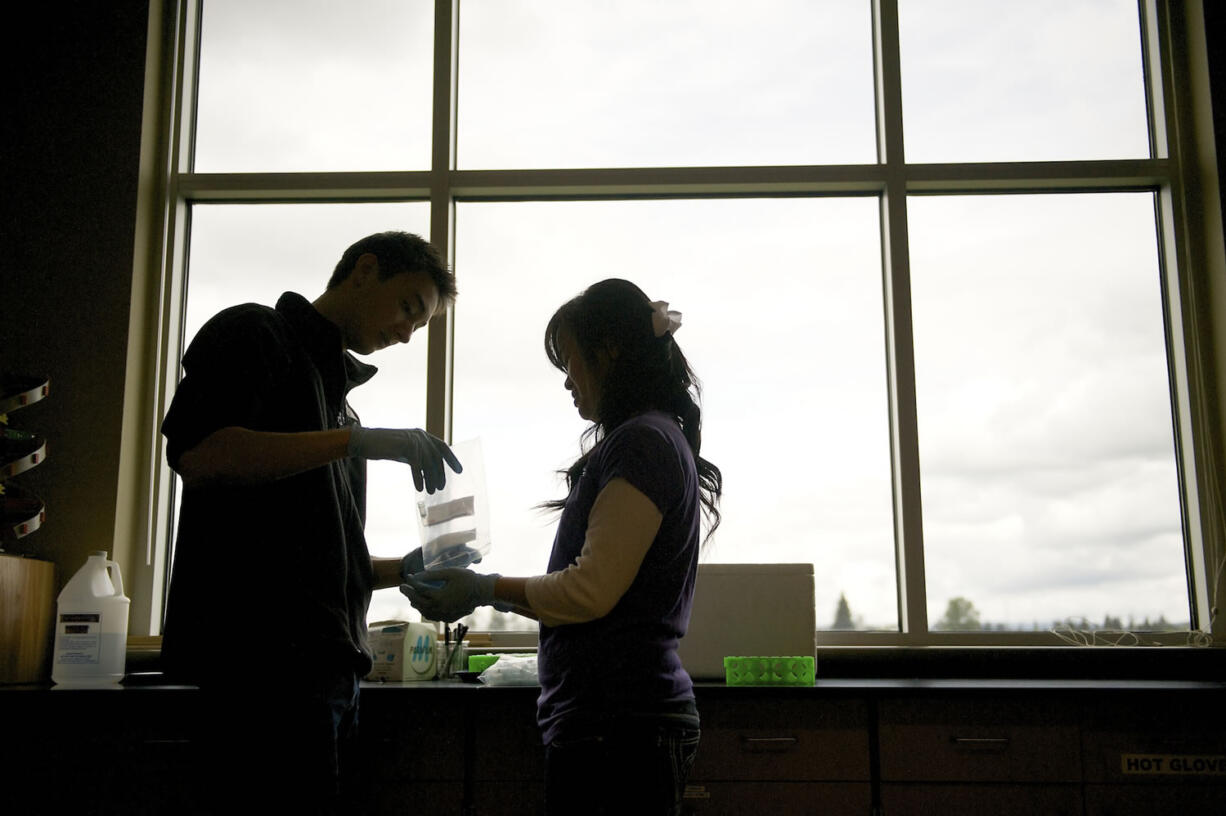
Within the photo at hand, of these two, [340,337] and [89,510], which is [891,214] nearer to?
[340,337]

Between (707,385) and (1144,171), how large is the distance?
145 cm

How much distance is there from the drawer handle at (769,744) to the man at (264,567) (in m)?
0.90

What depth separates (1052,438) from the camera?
3.01 meters

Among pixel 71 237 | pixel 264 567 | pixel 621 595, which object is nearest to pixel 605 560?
pixel 621 595

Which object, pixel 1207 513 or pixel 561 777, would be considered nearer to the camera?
pixel 561 777

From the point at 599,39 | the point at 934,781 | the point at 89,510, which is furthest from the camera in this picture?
the point at 599,39

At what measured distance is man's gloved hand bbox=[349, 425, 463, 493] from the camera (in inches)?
64.6

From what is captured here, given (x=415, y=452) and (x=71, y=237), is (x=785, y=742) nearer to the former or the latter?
(x=415, y=452)

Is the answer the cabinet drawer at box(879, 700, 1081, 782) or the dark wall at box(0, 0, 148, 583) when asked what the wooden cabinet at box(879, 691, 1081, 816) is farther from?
the dark wall at box(0, 0, 148, 583)

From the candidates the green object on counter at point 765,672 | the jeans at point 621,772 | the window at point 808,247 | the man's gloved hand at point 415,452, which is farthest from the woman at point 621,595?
the window at point 808,247

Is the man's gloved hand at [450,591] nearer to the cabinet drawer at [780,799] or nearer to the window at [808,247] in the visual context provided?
the cabinet drawer at [780,799]

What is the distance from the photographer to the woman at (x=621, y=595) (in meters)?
1.42

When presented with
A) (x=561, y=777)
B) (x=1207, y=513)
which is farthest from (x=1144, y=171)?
(x=561, y=777)

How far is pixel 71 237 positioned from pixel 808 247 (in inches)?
85.0
